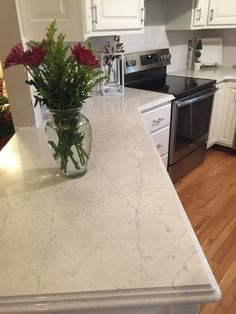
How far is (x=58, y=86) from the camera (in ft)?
2.58

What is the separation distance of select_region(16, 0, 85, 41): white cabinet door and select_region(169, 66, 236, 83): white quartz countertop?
1771mm

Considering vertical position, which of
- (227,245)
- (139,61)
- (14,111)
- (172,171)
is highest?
(139,61)

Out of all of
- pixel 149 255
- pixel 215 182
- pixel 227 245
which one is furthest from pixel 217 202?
pixel 149 255

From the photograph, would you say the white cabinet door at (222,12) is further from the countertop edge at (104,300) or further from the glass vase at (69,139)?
the countertop edge at (104,300)

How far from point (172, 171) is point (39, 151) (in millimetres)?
1538

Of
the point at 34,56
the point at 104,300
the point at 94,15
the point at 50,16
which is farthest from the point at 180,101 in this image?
the point at 104,300

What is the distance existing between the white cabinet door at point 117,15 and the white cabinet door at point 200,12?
98 cm

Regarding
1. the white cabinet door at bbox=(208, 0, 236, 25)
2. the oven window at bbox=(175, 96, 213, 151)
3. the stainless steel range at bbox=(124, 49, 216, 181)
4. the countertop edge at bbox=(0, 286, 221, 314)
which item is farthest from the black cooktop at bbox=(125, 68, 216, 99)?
the countertop edge at bbox=(0, 286, 221, 314)

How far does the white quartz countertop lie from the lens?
2711 mm

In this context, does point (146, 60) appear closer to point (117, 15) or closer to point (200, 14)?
point (200, 14)

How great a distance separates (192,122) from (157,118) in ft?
1.92

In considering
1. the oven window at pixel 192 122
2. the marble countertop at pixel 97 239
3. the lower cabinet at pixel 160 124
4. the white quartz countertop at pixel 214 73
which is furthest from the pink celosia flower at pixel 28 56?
the white quartz countertop at pixel 214 73

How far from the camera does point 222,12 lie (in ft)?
8.87

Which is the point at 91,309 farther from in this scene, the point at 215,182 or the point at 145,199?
the point at 215,182
